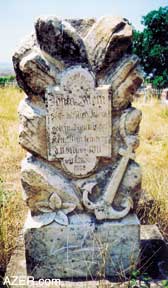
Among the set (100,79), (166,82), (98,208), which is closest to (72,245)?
(98,208)

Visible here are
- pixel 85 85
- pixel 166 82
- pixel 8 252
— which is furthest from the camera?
pixel 166 82

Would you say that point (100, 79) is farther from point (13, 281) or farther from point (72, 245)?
point (13, 281)

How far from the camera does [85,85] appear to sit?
2424 millimetres

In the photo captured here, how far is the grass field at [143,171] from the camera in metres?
3.04

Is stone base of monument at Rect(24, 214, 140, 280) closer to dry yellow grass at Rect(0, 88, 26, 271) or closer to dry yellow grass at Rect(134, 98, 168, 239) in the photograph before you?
dry yellow grass at Rect(0, 88, 26, 271)

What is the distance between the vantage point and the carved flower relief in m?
2.51

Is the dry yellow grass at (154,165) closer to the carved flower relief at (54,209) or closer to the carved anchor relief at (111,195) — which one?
the carved anchor relief at (111,195)

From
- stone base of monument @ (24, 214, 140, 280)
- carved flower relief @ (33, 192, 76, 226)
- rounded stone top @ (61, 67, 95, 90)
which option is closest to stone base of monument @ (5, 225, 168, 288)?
stone base of monument @ (24, 214, 140, 280)

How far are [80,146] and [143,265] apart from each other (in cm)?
83

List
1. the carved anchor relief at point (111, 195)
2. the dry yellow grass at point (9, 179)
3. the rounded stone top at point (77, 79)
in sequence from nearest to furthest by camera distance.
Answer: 1. the rounded stone top at point (77, 79)
2. the carved anchor relief at point (111, 195)
3. the dry yellow grass at point (9, 179)

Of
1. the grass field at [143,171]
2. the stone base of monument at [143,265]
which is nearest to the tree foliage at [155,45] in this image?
the grass field at [143,171]

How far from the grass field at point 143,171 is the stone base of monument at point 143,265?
0.16 meters

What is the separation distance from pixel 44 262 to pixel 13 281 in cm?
22

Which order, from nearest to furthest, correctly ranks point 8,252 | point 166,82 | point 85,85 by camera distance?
point 85,85 → point 8,252 → point 166,82
